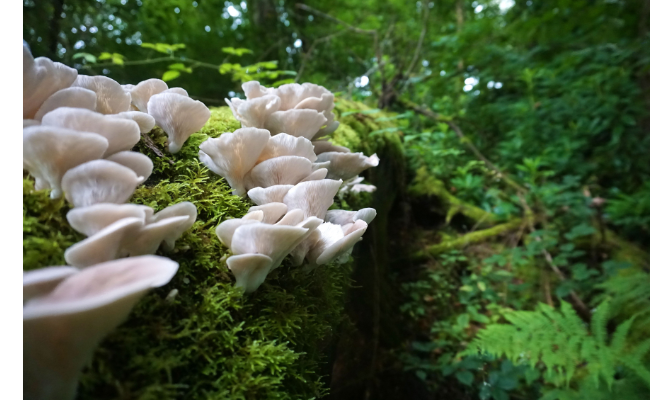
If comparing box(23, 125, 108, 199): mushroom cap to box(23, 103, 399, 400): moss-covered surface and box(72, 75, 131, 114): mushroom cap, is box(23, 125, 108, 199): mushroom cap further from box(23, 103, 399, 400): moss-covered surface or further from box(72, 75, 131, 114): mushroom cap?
box(72, 75, 131, 114): mushroom cap

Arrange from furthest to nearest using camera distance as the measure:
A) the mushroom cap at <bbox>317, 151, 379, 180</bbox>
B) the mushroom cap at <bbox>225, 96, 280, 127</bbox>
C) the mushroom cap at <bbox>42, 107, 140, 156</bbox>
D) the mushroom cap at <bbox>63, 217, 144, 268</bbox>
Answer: the mushroom cap at <bbox>317, 151, 379, 180</bbox> → the mushroom cap at <bbox>225, 96, 280, 127</bbox> → the mushroom cap at <bbox>42, 107, 140, 156</bbox> → the mushroom cap at <bbox>63, 217, 144, 268</bbox>

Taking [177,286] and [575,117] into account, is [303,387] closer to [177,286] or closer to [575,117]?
[177,286]

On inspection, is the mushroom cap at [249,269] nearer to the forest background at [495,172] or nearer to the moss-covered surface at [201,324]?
the moss-covered surface at [201,324]

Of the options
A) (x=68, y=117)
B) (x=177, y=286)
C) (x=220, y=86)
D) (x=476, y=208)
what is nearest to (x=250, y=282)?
(x=177, y=286)

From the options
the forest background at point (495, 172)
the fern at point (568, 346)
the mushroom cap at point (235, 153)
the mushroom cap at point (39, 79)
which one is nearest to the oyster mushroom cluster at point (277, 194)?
the mushroom cap at point (235, 153)

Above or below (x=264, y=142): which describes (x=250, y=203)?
below

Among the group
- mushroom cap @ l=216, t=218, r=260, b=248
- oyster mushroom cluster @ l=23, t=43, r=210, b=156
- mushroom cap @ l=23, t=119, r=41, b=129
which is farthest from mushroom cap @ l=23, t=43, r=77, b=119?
mushroom cap @ l=216, t=218, r=260, b=248
